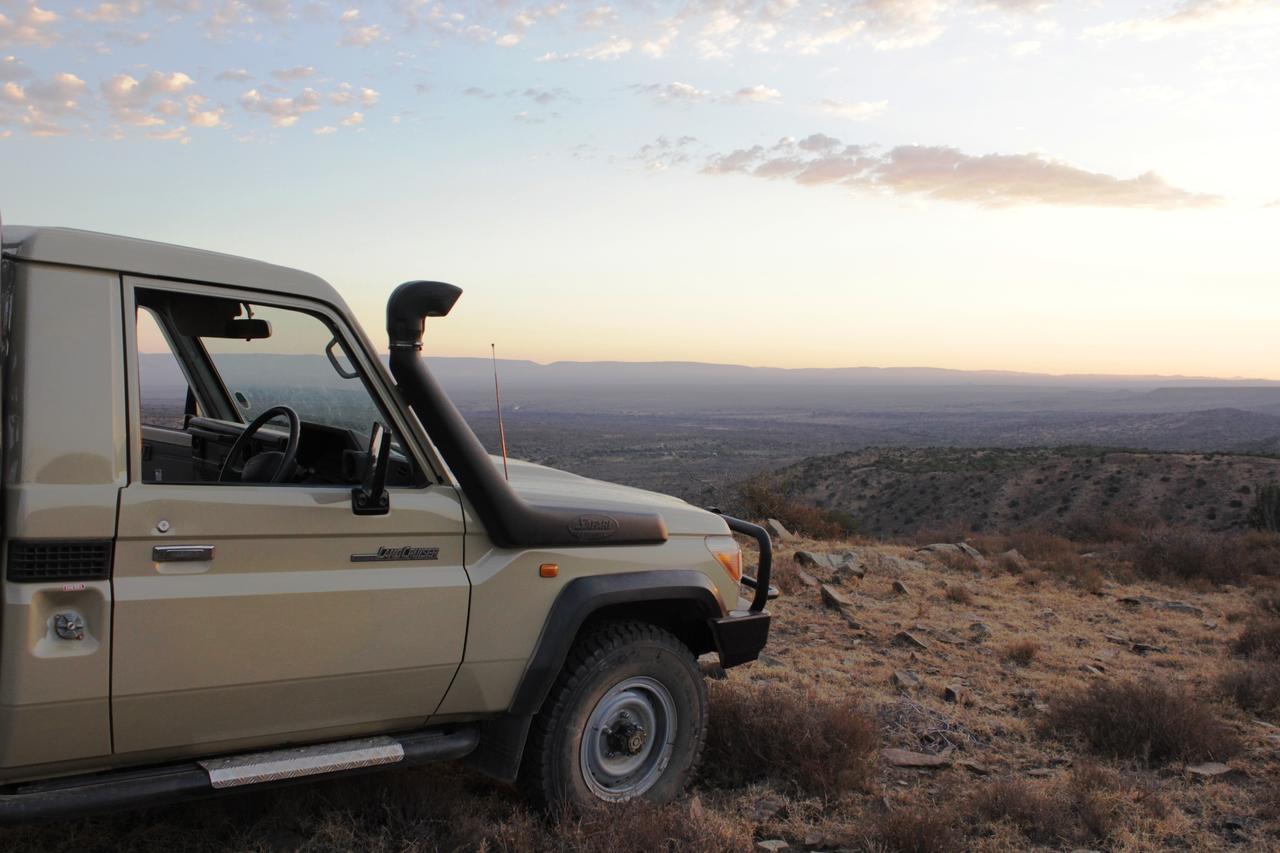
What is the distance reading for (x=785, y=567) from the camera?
1161 centimetres

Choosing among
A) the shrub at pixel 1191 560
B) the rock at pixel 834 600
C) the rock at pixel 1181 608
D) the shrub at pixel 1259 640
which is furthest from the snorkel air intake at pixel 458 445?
the shrub at pixel 1191 560

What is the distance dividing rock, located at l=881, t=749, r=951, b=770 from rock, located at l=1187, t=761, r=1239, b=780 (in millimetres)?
1359

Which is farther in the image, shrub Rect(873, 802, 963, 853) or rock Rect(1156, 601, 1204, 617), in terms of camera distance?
rock Rect(1156, 601, 1204, 617)


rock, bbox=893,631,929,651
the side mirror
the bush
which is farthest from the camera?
the bush

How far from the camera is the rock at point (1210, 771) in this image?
18.6 ft

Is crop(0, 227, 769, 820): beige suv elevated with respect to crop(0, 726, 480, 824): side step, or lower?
elevated

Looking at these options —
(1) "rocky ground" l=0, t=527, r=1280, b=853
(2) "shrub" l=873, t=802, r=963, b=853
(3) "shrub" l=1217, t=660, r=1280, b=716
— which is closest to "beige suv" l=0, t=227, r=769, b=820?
(1) "rocky ground" l=0, t=527, r=1280, b=853

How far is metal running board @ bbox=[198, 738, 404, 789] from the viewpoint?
330cm

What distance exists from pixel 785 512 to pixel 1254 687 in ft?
38.0

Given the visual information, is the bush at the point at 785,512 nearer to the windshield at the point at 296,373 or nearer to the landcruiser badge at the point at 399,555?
the windshield at the point at 296,373

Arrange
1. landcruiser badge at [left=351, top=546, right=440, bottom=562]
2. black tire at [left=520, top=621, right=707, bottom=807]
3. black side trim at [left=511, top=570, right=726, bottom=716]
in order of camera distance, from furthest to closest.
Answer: black tire at [left=520, top=621, right=707, bottom=807]
black side trim at [left=511, top=570, right=726, bottom=716]
landcruiser badge at [left=351, top=546, right=440, bottom=562]

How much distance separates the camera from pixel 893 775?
18.2 feet

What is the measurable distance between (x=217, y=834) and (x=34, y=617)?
62.1 inches

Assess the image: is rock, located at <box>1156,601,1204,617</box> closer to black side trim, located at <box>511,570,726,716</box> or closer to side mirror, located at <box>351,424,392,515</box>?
black side trim, located at <box>511,570,726,716</box>
